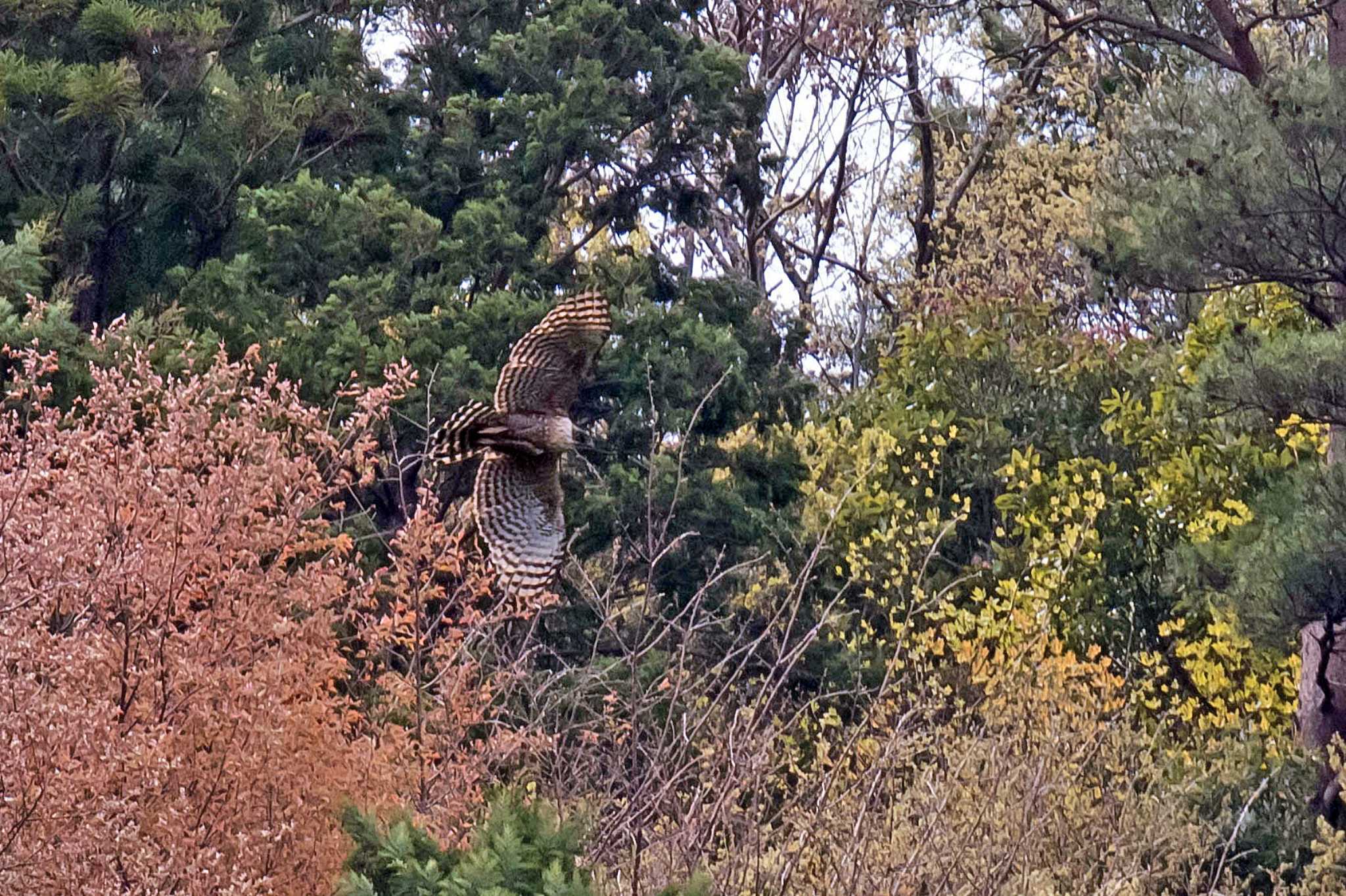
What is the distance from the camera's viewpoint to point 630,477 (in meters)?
11.7

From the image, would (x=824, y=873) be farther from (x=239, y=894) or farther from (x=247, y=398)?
(x=247, y=398)

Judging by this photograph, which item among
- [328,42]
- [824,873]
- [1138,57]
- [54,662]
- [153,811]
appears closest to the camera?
[54,662]

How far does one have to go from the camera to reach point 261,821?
248 inches

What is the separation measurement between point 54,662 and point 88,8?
24.4 ft

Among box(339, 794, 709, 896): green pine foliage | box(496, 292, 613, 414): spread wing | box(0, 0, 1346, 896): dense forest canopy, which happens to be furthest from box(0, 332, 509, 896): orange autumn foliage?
box(496, 292, 613, 414): spread wing

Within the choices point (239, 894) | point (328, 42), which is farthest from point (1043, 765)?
point (328, 42)

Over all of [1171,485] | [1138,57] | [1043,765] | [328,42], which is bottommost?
[1043,765]

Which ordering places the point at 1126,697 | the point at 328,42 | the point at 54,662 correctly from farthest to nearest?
the point at 328,42 → the point at 1126,697 → the point at 54,662

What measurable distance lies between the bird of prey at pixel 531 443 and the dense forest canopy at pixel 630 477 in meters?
0.18

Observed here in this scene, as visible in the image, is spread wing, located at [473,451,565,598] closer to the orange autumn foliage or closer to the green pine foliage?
the orange autumn foliage

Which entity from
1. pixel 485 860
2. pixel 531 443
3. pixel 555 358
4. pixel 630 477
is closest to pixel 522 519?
pixel 531 443

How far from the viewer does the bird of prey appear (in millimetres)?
7812

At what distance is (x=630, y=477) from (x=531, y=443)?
3.79m

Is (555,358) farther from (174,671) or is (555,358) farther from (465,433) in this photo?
(174,671)
